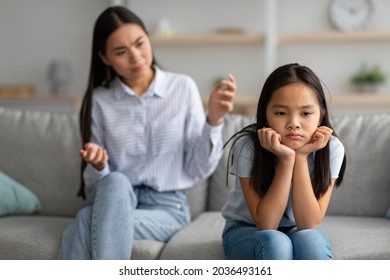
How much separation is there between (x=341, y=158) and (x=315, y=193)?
0.36 feet

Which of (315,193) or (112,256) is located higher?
(315,193)

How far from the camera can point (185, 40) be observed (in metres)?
4.98

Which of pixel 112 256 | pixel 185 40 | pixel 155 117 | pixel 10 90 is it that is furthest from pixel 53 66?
pixel 112 256

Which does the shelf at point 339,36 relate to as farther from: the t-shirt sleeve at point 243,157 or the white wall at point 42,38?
the t-shirt sleeve at point 243,157

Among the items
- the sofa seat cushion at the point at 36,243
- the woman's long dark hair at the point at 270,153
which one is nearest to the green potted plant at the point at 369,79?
the sofa seat cushion at the point at 36,243

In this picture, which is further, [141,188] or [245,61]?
[245,61]

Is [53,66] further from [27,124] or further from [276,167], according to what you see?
[276,167]

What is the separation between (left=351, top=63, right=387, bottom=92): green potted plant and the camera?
480 centimetres

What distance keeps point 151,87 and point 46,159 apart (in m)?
0.51

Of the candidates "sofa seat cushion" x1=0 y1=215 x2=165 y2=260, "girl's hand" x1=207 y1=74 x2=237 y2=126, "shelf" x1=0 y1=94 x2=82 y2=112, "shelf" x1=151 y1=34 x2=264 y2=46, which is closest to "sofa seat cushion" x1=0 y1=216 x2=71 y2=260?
"sofa seat cushion" x1=0 y1=215 x2=165 y2=260

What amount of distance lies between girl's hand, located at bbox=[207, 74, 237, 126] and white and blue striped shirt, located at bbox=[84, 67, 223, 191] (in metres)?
0.10

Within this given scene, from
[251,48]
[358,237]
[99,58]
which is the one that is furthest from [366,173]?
[251,48]
